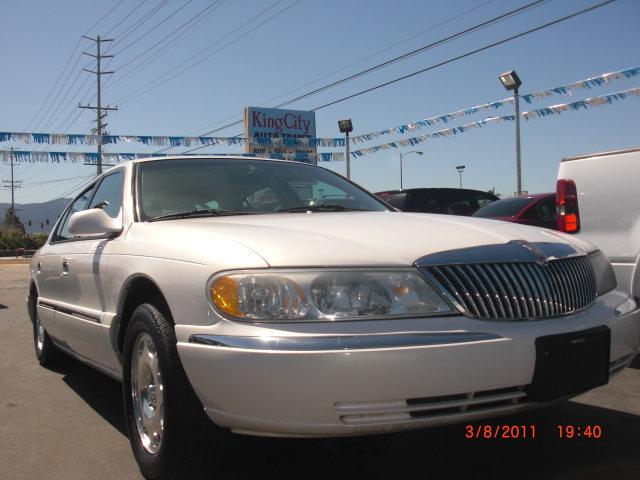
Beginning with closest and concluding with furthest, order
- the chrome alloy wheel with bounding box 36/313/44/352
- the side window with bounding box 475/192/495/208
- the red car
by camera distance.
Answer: the chrome alloy wheel with bounding box 36/313/44/352
the red car
the side window with bounding box 475/192/495/208

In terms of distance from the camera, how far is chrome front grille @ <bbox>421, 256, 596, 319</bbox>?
96.0 inches

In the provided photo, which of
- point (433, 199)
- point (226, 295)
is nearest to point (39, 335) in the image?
point (226, 295)

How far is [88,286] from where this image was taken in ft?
12.5

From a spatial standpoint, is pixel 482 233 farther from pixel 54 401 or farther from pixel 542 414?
pixel 54 401

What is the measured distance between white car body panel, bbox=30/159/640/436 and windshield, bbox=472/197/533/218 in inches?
247

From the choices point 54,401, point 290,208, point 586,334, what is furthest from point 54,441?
point 586,334

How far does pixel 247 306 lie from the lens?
238cm

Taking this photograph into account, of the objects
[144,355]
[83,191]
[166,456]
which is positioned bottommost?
[166,456]

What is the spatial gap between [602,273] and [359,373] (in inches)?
64.7

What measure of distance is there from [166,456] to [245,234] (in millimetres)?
978

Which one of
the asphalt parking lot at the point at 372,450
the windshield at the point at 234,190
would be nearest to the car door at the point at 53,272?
the asphalt parking lot at the point at 372,450

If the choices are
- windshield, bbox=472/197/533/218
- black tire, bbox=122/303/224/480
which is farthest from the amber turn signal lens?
windshield, bbox=472/197/533/218

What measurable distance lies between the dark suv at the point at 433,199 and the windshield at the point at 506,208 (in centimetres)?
98
